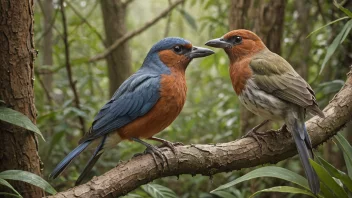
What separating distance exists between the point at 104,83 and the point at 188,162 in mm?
4638

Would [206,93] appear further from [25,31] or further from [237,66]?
[25,31]

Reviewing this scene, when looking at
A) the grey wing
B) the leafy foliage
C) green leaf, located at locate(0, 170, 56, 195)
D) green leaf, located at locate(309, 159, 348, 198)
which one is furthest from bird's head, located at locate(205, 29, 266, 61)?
green leaf, located at locate(0, 170, 56, 195)

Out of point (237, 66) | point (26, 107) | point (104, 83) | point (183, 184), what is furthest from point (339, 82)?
point (104, 83)

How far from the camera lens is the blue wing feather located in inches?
119

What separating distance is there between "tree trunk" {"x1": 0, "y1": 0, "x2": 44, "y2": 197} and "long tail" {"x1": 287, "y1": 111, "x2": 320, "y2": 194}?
1.65m

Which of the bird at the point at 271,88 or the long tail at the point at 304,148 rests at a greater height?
the bird at the point at 271,88

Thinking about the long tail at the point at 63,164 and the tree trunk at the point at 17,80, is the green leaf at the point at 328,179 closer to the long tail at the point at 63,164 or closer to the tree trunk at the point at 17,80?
the long tail at the point at 63,164

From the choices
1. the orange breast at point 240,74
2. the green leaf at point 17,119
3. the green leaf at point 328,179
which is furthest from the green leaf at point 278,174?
the green leaf at point 17,119

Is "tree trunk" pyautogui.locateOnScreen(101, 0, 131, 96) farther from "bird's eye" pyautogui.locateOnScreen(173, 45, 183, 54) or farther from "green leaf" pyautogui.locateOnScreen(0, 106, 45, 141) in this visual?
"green leaf" pyautogui.locateOnScreen(0, 106, 45, 141)

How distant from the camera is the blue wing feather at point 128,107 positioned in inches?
119

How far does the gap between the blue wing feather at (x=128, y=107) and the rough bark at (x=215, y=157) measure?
1.10 feet

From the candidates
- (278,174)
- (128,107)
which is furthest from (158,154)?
(278,174)

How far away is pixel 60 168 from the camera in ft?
9.07

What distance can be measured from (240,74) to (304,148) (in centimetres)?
75
